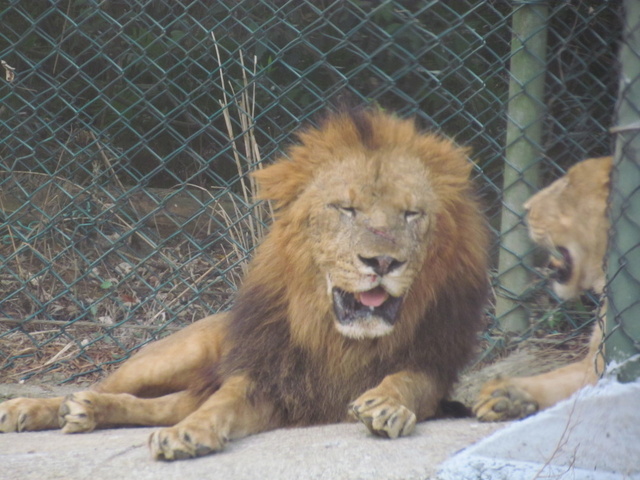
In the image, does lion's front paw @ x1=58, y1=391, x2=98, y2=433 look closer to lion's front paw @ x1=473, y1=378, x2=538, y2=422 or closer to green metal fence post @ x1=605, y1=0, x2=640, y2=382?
lion's front paw @ x1=473, y1=378, x2=538, y2=422

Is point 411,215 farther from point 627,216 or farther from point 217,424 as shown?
point 217,424

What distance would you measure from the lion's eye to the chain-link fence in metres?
1.06

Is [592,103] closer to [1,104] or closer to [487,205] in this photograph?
[487,205]

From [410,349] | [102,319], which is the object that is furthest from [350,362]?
[102,319]

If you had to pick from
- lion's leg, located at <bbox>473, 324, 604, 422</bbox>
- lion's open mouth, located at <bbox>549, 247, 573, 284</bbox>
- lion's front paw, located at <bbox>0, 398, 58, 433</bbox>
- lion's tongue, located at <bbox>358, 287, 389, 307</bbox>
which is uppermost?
lion's open mouth, located at <bbox>549, 247, 573, 284</bbox>

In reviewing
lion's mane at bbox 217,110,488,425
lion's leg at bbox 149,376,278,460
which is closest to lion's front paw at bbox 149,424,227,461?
lion's leg at bbox 149,376,278,460

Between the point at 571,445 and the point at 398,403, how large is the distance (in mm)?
581

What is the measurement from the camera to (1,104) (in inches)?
198

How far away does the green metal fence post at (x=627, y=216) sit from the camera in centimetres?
235

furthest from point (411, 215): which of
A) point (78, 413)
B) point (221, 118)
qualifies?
point (221, 118)

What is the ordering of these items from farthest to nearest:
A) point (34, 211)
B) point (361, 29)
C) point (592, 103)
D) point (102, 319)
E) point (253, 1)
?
point (34, 211), point (102, 319), point (253, 1), point (361, 29), point (592, 103)

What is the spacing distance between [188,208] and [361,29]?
148 cm

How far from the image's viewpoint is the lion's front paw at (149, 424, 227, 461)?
257cm

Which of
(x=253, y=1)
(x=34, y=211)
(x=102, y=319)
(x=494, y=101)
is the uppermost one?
(x=253, y=1)
